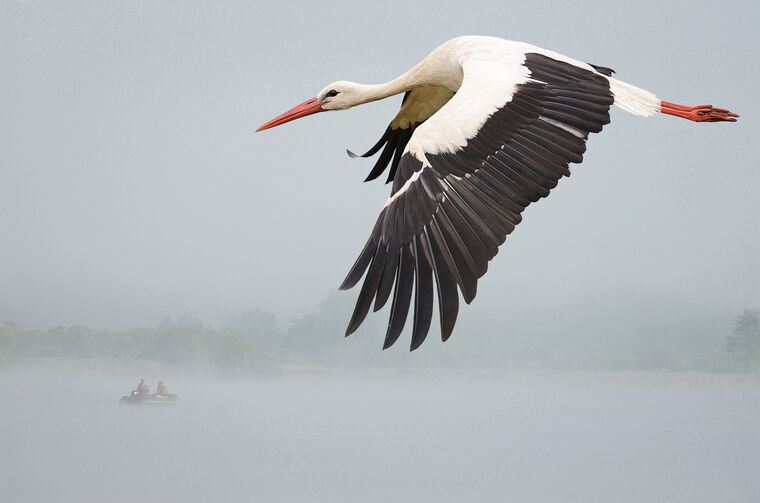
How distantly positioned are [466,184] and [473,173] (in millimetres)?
62

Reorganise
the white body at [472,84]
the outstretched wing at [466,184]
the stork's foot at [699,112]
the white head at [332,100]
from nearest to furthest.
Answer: the outstretched wing at [466,184], the white body at [472,84], the stork's foot at [699,112], the white head at [332,100]

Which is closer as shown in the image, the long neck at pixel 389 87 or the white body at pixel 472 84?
the white body at pixel 472 84

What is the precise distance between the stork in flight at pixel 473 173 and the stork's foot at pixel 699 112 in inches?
15.5

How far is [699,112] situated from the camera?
17.9 feet

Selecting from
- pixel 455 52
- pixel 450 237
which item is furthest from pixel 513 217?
pixel 455 52

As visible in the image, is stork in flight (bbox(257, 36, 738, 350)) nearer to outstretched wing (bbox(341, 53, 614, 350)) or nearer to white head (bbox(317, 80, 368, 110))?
outstretched wing (bbox(341, 53, 614, 350))

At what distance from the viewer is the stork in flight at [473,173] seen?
13.7 feet

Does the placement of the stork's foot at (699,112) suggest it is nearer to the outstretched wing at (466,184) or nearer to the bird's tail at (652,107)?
the bird's tail at (652,107)

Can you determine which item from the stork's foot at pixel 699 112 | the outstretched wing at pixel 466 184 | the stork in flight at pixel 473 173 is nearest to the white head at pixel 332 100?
the stork in flight at pixel 473 173

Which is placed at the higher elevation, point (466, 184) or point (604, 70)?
point (604, 70)

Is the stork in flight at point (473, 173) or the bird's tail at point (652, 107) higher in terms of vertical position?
the bird's tail at point (652, 107)

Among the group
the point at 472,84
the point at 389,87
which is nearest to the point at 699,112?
the point at 472,84

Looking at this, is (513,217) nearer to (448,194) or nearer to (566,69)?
(448,194)

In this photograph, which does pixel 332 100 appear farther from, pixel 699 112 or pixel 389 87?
pixel 699 112
